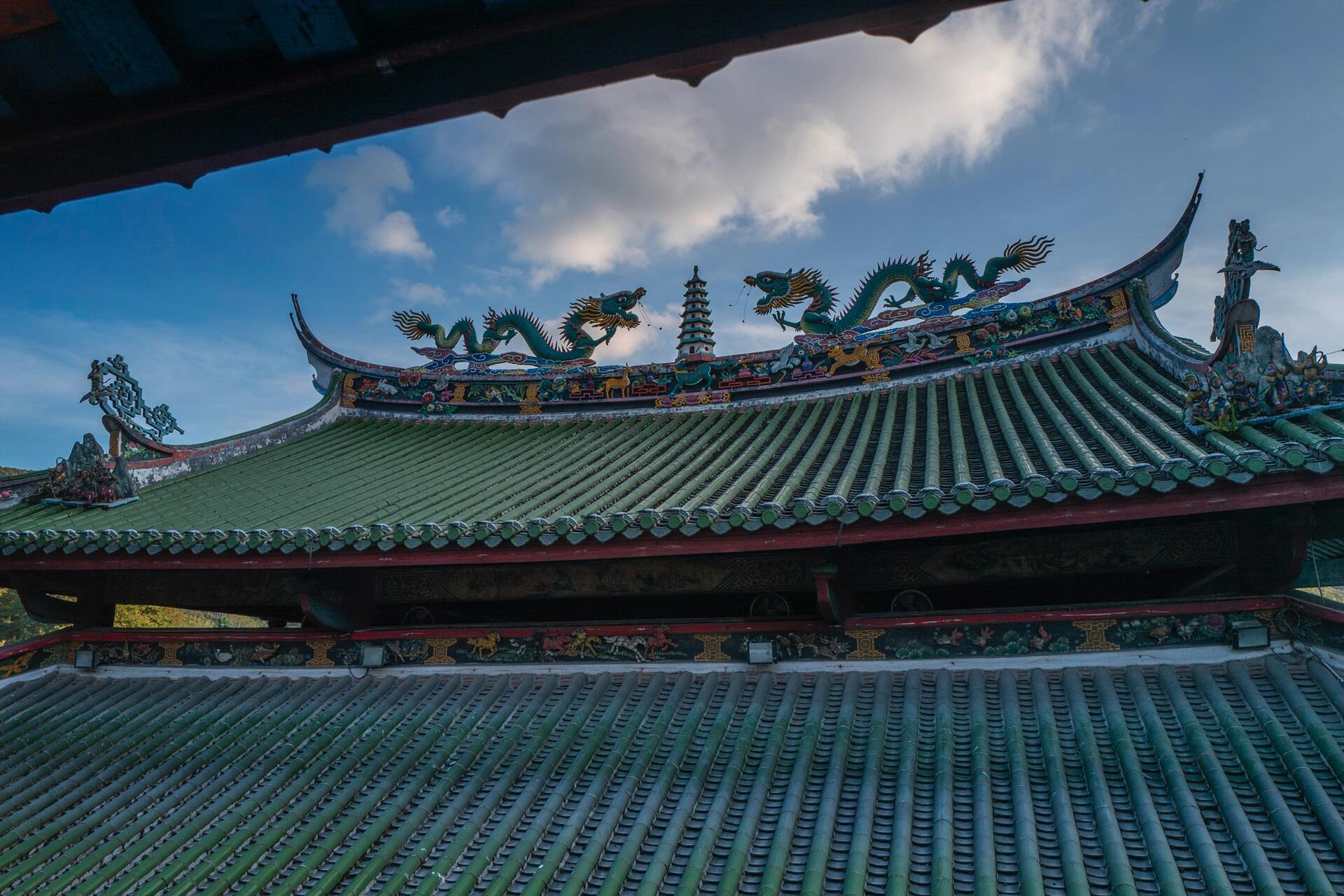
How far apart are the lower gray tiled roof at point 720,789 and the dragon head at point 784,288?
16.6 ft

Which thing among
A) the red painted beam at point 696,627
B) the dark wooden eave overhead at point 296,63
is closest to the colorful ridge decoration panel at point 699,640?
the red painted beam at point 696,627

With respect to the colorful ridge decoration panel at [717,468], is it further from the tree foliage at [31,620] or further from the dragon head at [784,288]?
A: the tree foliage at [31,620]

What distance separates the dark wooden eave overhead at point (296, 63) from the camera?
70.1 inches

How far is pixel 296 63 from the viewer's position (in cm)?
192

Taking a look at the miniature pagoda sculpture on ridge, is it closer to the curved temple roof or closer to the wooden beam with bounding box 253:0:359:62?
the curved temple roof

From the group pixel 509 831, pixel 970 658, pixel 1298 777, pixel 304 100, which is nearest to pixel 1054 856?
pixel 1298 777

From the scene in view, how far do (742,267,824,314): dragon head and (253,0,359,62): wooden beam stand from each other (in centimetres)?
745

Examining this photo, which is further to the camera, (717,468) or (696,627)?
(717,468)

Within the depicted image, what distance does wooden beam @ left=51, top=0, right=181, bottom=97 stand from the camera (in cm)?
179

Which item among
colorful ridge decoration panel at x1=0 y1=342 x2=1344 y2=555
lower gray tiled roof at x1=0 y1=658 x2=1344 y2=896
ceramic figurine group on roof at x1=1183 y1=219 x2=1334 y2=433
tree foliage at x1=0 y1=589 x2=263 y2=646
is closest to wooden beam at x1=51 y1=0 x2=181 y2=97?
colorful ridge decoration panel at x1=0 y1=342 x2=1344 y2=555

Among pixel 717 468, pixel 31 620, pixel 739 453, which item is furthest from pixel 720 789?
pixel 31 620

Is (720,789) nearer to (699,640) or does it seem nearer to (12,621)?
(699,640)

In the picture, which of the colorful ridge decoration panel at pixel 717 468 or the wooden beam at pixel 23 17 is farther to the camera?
the colorful ridge decoration panel at pixel 717 468

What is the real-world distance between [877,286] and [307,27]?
7.60 meters
